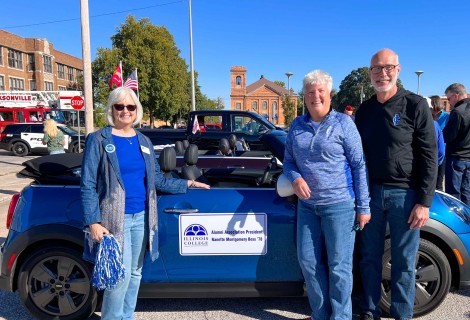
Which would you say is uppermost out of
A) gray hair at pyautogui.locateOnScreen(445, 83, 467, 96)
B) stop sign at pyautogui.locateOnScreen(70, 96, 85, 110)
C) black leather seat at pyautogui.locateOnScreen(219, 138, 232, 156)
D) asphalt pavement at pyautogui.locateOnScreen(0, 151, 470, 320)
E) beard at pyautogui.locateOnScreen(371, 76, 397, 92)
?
stop sign at pyautogui.locateOnScreen(70, 96, 85, 110)

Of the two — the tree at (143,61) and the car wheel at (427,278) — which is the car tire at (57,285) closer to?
the car wheel at (427,278)

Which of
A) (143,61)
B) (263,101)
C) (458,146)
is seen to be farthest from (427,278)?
(263,101)

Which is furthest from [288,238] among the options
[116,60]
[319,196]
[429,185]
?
[116,60]

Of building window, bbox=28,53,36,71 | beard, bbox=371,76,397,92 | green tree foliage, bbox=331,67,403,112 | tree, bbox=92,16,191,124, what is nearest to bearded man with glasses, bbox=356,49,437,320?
beard, bbox=371,76,397,92

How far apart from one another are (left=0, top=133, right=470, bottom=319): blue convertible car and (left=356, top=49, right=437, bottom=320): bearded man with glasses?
11.0 inches

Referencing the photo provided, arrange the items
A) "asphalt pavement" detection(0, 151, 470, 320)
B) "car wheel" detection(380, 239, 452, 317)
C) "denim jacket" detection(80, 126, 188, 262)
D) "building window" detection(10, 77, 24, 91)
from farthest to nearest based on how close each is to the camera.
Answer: "building window" detection(10, 77, 24, 91) < "asphalt pavement" detection(0, 151, 470, 320) < "car wheel" detection(380, 239, 452, 317) < "denim jacket" detection(80, 126, 188, 262)

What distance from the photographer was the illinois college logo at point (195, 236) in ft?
9.12

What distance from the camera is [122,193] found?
2332 millimetres

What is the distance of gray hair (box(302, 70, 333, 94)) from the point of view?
234 cm

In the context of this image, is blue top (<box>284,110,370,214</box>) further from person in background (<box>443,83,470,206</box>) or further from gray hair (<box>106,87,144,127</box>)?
person in background (<box>443,83,470,206</box>)

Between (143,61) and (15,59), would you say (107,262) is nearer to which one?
(143,61)

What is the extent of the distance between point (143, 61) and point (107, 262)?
1272 inches

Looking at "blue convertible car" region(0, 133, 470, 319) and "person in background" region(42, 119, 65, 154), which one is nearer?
"blue convertible car" region(0, 133, 470, 319)

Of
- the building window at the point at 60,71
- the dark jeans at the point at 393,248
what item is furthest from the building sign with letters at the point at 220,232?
the building window at the point at 60,71
